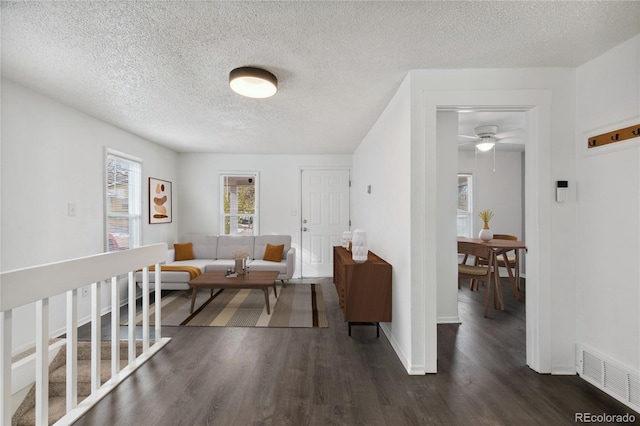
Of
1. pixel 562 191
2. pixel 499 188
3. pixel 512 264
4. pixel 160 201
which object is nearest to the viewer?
pixel 562 191

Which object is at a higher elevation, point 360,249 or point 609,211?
point 609,211

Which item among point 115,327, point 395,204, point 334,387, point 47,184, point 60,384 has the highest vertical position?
point 47,184

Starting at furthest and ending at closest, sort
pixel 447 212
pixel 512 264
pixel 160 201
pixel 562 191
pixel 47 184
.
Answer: pixel 160 201
pixel 512 264
pixel 447 212
pixel 47 184
pixel 562 191

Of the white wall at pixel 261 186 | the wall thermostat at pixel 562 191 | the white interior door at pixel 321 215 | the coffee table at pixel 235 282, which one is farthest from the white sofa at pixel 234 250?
the wall thermostat at pixel 562 191

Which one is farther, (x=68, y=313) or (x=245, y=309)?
(x=245, y=309)

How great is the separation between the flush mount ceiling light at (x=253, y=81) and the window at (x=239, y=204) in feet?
10.9

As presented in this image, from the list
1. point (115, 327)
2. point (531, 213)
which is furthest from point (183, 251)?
point (531, 213)

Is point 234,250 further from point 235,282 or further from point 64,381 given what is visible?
point 64,381

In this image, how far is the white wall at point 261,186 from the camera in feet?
18.0

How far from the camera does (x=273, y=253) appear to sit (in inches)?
192

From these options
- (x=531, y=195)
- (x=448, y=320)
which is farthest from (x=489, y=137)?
(x=448, y=320)

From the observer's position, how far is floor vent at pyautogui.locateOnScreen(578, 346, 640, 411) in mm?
1803

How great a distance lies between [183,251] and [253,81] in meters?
3.62

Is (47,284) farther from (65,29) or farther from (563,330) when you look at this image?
(563,330)
